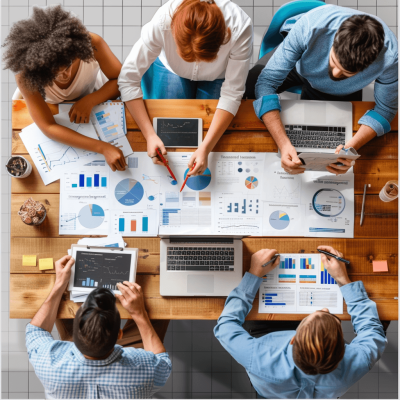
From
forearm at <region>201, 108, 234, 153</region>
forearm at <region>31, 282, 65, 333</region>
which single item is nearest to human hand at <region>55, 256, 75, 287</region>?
forearm at <region>31, 282, 65, 333</region>

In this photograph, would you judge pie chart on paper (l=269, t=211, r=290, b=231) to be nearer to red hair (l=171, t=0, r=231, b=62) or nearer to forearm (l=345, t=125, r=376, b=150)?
forearm (l=345, t=125, r=376, b=150)

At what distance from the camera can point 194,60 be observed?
3.87 ft

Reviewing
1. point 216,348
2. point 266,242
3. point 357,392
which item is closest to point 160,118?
point 266,242

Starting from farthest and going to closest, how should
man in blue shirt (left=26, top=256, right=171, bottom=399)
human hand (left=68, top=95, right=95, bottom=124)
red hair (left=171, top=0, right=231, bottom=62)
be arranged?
1. human hand (left=68, top=95, right=95, bottom=124)
2. man in blue shirt (left=26, top=256, right=171, bottom=399)
3. red hair (left=171, top=0, right=231, bottom=62)

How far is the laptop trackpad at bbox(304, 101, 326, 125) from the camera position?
4.77ft

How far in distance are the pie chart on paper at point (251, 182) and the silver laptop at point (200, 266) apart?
0.85 feet

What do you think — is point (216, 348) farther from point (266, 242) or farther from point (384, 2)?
point (384, 2)

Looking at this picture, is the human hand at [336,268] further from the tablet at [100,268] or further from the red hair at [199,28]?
the red hair at [199,28]

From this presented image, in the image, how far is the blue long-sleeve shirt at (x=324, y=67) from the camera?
1.22 m

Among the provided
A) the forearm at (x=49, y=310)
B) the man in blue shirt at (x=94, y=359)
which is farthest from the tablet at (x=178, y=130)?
the forearm at (x=49, y=310)

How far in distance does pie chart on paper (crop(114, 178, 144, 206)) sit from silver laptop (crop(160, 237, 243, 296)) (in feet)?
0.76

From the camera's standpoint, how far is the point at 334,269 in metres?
1.38

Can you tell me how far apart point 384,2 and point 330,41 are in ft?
4.39

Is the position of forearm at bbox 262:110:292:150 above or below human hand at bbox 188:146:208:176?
above
